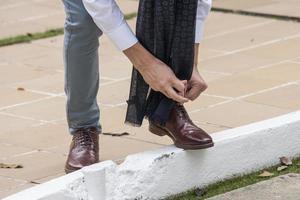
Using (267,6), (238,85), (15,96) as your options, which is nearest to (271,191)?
(238,85)

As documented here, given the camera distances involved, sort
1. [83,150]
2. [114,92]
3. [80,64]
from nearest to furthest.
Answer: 1. [80,64]
2. [83,150]
3. [114,92]

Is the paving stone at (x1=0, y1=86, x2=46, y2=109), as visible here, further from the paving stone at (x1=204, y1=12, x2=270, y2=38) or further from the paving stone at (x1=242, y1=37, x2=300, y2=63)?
the paving stone at (x1=204, y1=12, x2=270, y2=38)

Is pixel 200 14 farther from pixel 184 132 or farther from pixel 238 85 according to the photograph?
pixel 238 85

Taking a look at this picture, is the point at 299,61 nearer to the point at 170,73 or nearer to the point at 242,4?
the point at 242,4

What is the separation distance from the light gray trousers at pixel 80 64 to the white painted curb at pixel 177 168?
42cm

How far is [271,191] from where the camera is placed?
14.5 ft

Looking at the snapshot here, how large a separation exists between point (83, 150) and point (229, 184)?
29.1 inches

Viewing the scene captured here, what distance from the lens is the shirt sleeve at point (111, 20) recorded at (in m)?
4.09

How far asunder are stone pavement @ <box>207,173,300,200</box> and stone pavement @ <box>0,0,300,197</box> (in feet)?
2.60

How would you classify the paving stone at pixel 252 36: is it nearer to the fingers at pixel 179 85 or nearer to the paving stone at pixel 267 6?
the paving stone at pixel 267 6

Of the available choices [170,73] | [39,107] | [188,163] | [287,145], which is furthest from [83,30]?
[39,107]

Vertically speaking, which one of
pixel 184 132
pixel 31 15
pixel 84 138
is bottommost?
pixel 31 15

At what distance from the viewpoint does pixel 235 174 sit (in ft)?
15.3

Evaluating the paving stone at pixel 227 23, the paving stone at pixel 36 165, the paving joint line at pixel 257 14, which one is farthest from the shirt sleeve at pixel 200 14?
the paving joint line at pixel 257 14
